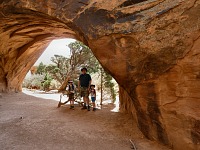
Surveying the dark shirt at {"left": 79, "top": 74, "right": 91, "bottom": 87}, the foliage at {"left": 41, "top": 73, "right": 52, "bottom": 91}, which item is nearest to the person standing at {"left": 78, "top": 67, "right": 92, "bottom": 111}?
the dark shirt at {"left": 79, "top": 74, "right": 91, "bottom": 87}

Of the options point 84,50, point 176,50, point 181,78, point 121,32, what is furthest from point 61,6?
point 84,50

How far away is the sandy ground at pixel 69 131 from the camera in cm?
414

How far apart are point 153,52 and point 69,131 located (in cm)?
324

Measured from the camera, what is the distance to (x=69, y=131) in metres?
5.04

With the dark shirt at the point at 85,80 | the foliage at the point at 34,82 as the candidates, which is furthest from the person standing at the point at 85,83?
the foliage at the point at 34,82

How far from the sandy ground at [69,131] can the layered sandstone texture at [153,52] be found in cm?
67

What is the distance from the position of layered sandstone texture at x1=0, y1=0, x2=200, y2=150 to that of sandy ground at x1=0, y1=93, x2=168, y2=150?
2.18 ft

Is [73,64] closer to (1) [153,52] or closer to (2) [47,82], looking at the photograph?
(2) [47,82]

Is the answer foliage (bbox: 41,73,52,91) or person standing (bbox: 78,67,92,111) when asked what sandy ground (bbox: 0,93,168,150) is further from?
foliage (bbox: 41,73,52,91)

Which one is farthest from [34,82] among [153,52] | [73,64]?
[153,52]

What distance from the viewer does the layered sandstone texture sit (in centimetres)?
368

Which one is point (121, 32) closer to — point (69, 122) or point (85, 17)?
point (85, 17)

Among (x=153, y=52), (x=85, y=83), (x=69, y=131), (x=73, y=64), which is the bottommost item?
(x=69, y=131)

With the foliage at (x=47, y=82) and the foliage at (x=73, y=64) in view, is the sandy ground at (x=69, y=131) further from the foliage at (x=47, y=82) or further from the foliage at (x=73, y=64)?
the foliage at (x=47, y=82)
